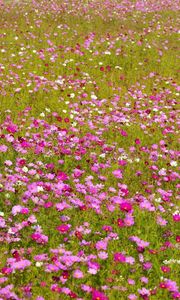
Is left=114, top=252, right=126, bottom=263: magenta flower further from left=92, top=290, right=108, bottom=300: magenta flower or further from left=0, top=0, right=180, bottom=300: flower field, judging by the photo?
left=92, top=290, right=108, bottom=300: magenta flower

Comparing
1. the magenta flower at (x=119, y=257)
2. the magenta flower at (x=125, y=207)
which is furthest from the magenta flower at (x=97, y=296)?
the magenta flower at (x=125, y=207)

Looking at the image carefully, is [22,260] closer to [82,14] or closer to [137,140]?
[137,140]

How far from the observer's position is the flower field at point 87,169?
453 centimetres

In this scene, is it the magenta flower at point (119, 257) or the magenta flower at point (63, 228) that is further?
the magenta flower at point (63, 228)

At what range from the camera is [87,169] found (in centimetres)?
701

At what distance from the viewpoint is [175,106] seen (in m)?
11.0

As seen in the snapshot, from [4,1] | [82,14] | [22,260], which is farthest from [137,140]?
[4,1]

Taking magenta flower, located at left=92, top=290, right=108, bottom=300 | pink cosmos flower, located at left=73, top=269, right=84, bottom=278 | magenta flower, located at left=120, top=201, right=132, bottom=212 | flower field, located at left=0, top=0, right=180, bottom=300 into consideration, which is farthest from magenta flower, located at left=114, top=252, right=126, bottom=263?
magenta flower, located at left=120, top=201, right=132, bottom=212

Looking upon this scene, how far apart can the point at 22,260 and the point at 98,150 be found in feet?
11.6

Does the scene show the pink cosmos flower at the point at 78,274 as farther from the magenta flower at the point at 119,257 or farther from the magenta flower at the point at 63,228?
the magenta flower at the point at 63,228

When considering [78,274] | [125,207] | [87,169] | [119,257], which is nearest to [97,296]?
[78,274]

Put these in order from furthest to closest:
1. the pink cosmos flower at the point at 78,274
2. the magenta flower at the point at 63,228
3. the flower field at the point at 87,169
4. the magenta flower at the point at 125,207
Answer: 1. the magenta flower at the point at 125,207
2. the magenta flower at the point at 63,228
3. the flower field at the point at 87,169
4. the pink cosmos flower at the point at 78,274

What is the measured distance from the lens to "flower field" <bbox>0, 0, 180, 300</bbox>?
14.9 feet

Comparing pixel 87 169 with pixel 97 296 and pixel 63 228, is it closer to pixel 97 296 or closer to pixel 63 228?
pixel 63 228
